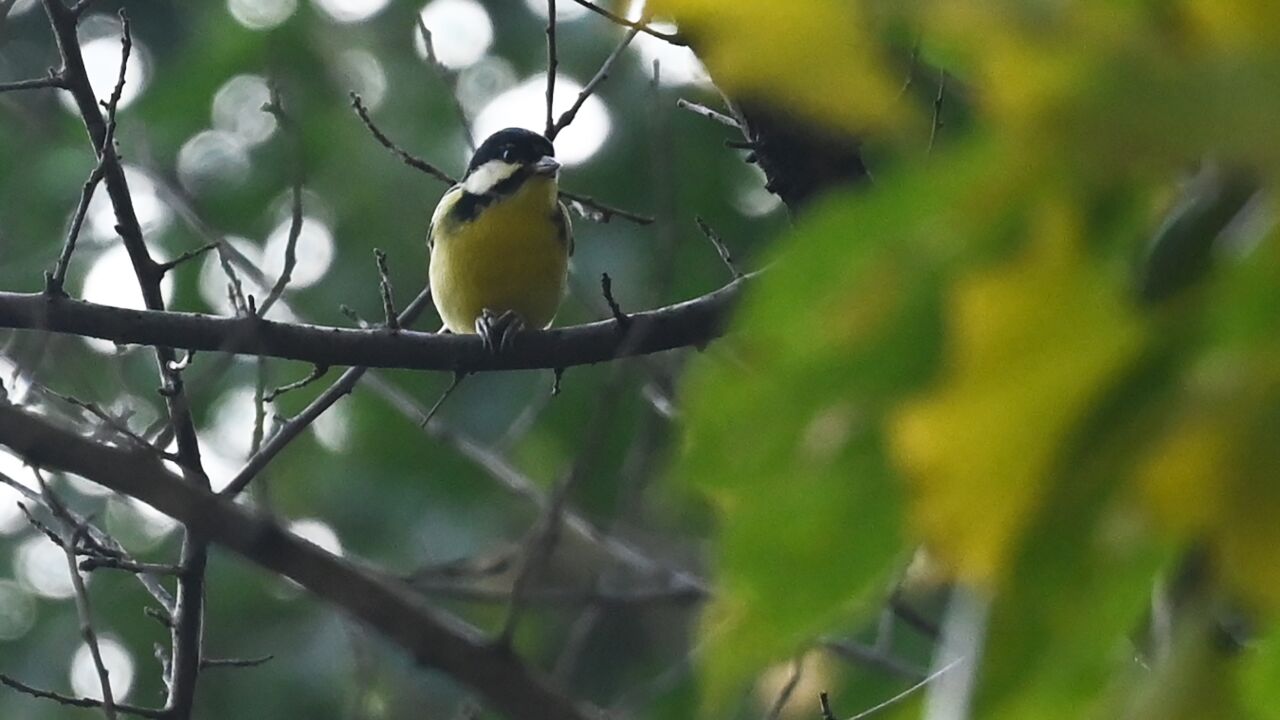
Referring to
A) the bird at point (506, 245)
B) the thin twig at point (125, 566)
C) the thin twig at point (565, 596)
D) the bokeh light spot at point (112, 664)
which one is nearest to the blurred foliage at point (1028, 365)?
the thin twig at point (565, 596)

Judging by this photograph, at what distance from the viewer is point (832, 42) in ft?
1.03

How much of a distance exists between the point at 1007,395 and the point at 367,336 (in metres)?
2.49

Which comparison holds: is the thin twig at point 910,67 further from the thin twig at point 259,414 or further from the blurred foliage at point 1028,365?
the thin twig at point 259,414

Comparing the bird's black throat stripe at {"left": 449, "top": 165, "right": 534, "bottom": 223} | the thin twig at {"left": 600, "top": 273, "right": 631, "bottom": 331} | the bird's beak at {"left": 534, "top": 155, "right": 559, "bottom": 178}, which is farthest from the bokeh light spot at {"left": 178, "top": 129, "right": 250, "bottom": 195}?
the thin twig at {"left": 600, "top": 273, "right": 631, "bottom": 331}

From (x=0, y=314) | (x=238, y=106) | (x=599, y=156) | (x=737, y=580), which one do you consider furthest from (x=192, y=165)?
(x=737, y=580)

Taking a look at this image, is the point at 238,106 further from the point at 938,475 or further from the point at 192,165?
the point at 938,475

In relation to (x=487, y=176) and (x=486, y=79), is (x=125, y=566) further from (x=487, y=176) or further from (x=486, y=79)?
(x=486, y=79)

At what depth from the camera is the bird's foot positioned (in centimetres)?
298

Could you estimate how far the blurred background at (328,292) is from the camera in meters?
5.81

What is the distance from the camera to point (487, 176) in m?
4.30

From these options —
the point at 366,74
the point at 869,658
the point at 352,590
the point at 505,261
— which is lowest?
the point at 352,590

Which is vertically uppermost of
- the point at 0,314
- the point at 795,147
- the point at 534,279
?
the point at 534,279

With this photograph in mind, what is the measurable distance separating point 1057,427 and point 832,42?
99mm

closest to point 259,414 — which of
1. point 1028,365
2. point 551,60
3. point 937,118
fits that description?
point 551,60
